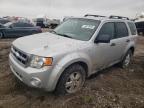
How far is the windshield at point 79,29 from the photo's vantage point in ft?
14.6

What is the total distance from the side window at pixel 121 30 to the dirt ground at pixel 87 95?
135 centimetres

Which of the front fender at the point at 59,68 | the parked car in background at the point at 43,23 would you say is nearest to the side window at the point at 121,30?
the front fender at the point at 59,68

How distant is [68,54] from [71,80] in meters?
0.69

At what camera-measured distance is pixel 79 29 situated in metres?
4.72

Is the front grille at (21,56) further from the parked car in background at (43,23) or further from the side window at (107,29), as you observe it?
the parked car in background at (43,23)

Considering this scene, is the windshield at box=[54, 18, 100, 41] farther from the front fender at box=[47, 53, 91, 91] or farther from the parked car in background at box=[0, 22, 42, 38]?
the parked car in background at box=[0, 22, 42, 38]

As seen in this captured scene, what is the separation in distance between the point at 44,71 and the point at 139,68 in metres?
4.50

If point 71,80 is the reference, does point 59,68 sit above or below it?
above

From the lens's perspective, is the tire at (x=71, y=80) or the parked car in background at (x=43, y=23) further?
the parked car in background at (x=43, y=23)

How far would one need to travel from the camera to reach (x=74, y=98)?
4.08 meters

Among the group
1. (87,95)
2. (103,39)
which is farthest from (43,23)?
(87,95)

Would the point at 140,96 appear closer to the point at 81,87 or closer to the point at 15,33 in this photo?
the point at 81,87

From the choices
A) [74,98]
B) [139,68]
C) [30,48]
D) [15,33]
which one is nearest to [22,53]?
[30,48]

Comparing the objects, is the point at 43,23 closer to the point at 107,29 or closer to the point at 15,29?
the point at 15,29
